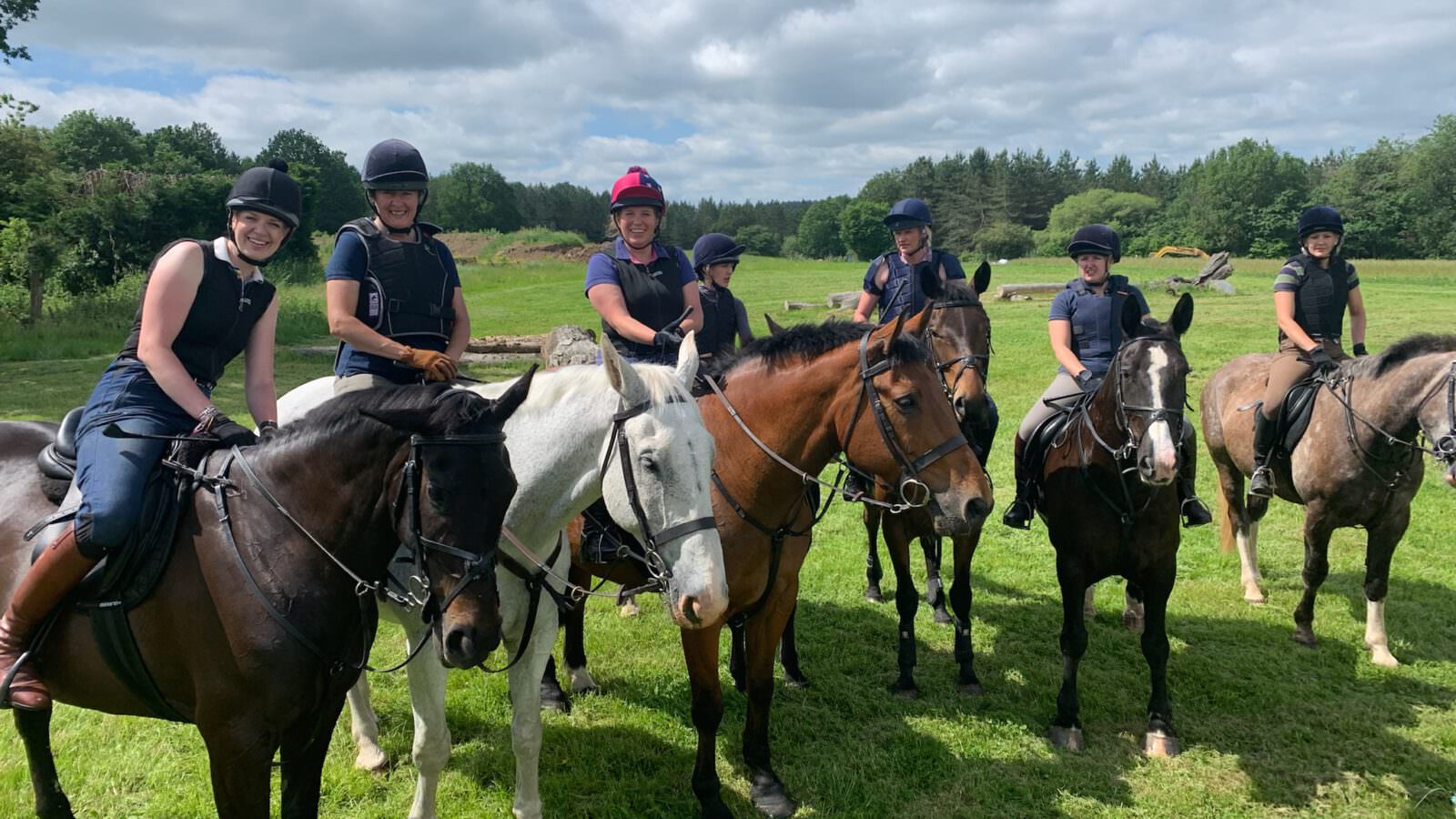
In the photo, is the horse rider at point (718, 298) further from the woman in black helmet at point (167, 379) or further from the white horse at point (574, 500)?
the woman in black helmet at point (167, 379)

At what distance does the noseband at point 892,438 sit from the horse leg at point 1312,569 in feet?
13.5

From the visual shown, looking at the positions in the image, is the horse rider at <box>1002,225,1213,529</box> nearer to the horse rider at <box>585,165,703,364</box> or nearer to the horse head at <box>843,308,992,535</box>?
the horse head at <box>843,308,992,535</box>

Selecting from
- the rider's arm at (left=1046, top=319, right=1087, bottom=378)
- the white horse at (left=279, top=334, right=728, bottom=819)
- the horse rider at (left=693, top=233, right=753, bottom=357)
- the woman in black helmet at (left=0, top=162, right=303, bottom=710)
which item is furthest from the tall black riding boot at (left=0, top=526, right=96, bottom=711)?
the rider's arm at (left=1046, top=319, right=1087, bottom=378)

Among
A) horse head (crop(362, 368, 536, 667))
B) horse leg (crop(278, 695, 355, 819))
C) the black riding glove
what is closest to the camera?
horse head (crop(362, 368, 536, 667))

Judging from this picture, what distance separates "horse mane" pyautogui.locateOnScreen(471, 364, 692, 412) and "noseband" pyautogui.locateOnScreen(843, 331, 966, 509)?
977mm

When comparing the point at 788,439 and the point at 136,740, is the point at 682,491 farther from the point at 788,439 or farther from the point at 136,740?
the point at 136,740

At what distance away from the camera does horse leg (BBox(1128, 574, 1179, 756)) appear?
459cm

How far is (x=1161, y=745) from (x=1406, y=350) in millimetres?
3476

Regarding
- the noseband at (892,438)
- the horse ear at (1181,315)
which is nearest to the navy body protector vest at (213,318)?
the noseband at (892,438)

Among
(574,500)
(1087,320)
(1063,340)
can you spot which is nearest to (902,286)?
(1063,340)

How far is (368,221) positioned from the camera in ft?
13.8

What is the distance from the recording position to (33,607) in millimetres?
2666

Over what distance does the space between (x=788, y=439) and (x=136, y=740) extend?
409cm

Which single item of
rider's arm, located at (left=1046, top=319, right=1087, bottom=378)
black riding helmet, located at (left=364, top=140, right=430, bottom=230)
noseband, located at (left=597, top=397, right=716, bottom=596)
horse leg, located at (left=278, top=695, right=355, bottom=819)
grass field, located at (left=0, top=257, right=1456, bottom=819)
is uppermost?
black riding helmet, located at (left=364, top=140, right=430, bottom=230)
